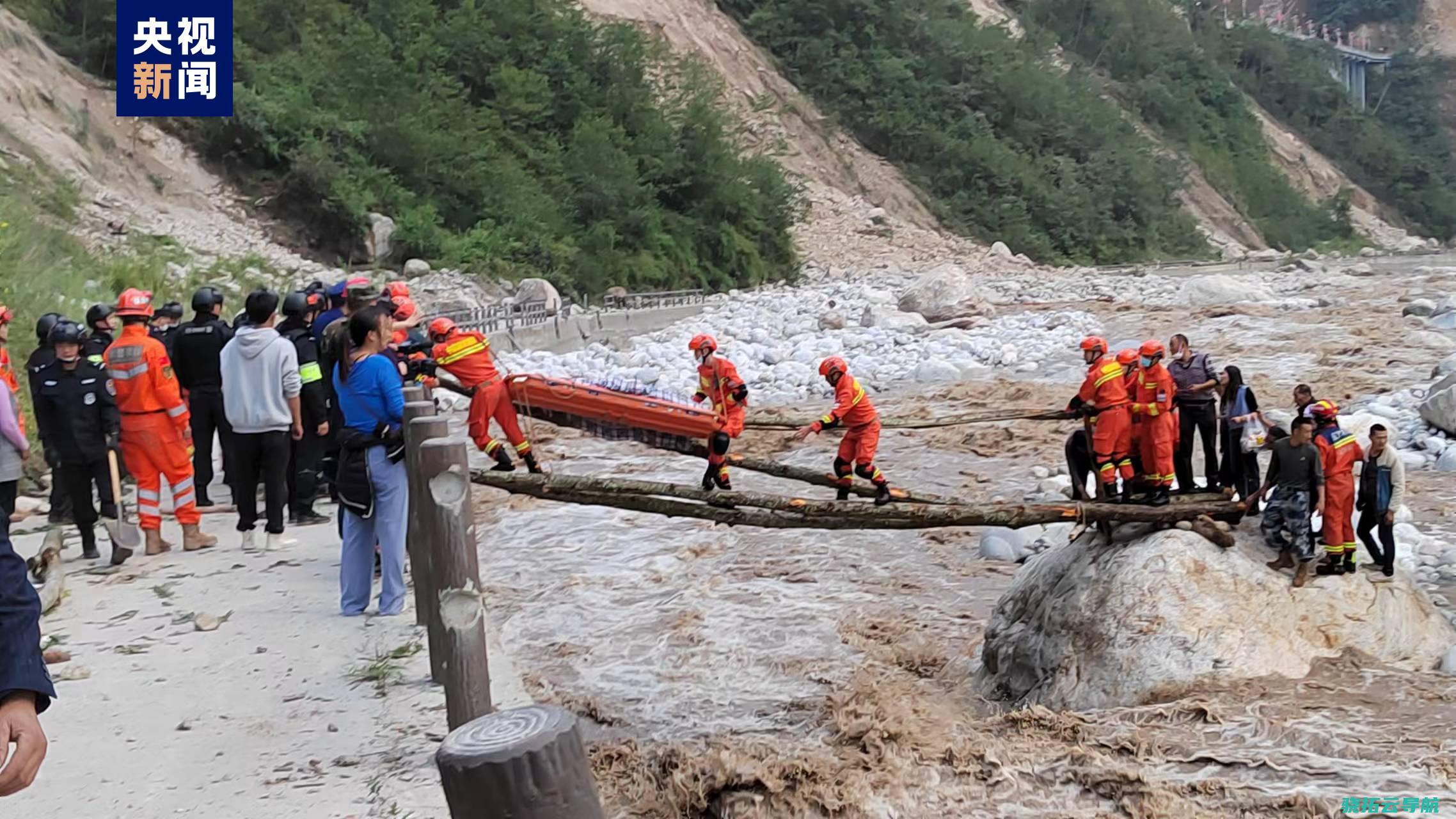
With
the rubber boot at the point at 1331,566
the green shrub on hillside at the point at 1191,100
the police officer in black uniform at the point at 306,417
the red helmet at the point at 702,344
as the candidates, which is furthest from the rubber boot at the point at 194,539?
the green shrub on hillside at the point at 1191,100

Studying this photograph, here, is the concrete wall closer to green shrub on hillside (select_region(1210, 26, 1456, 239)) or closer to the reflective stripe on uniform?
the reflective stripe on uniform

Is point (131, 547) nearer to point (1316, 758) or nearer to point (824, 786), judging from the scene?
point (824, 786)

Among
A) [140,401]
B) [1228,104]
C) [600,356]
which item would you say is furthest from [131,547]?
[1228,104]

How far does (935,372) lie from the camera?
640 inches

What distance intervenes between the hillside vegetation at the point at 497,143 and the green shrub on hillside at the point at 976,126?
11168 millimetres

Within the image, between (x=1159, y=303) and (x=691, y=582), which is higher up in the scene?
(x=1159, y=303)

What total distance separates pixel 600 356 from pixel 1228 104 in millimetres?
56803

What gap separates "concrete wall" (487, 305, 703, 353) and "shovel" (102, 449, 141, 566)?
30.0ft

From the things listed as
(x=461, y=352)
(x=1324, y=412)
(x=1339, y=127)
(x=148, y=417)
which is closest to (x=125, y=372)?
(x=148, y=417)

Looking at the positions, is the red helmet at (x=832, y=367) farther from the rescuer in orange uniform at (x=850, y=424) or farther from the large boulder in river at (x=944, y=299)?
the large boulder in river at (x=944, y=299)

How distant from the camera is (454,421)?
12445mm

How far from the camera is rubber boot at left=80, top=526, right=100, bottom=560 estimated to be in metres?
7.11

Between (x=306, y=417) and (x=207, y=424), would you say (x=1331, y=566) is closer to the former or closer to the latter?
(x=306, y=417)

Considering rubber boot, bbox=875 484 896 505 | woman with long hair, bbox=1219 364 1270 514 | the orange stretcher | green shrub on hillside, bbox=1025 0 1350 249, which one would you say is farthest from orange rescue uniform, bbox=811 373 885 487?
green shrub on hillside, bbox=1025 0 1350 249
